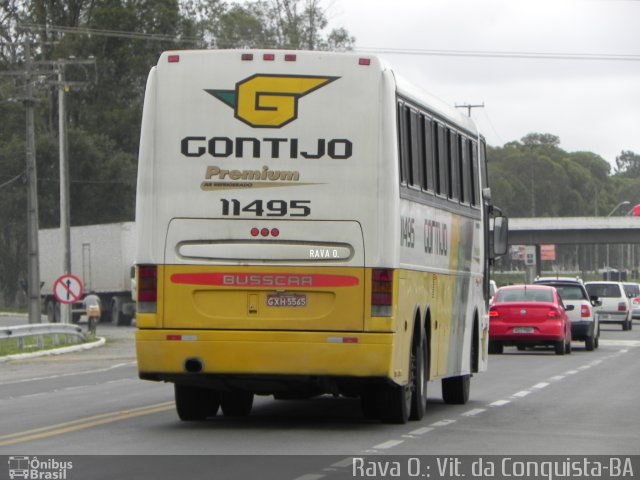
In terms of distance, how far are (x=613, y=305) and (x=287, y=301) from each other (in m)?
42.6

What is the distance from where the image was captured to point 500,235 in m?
20.6

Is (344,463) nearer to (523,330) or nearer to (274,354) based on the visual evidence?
(274,354)

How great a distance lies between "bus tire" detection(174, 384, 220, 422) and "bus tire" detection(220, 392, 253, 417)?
1.64 feet

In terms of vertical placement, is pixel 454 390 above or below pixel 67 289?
below

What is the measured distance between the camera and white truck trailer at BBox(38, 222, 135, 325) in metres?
59.3

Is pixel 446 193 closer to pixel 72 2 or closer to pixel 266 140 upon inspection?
pixel 266 140

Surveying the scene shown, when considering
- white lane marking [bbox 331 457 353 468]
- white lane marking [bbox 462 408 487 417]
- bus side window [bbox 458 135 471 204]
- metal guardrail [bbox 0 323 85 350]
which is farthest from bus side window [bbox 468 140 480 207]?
metal guardrail [bbox 0 323 85 350]

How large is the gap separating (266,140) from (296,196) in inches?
22.1

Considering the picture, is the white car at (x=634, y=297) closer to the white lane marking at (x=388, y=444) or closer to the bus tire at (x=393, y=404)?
the bus tire at (x=393, y=404)

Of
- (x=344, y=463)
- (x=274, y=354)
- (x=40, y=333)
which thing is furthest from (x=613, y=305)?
(x=344, y=463)

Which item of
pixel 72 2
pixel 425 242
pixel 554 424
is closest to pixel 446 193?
pixel 425 242

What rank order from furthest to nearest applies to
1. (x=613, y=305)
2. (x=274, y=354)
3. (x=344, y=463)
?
(x=613, y=305) → (x=274, y=354) → (x=344, y=463)

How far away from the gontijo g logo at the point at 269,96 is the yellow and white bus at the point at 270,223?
0.01 meters

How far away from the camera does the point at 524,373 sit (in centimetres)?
2653
